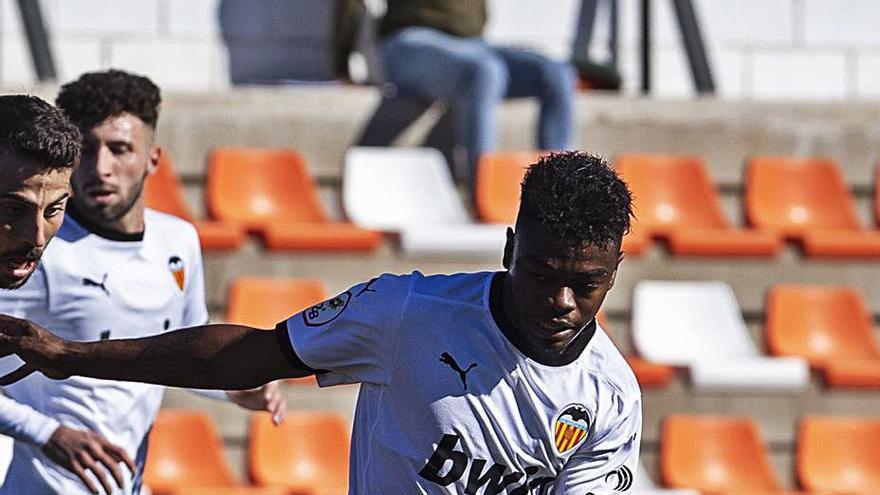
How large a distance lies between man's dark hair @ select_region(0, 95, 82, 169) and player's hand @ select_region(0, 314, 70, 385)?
1.00 ft

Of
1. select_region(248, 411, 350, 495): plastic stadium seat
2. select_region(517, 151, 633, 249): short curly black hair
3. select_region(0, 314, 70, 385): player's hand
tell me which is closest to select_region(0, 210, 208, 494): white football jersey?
select_region(0, 314, 70, 385): player's hand

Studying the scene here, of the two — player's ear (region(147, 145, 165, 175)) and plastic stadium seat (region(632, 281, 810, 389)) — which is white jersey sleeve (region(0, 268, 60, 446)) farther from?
plastic stadium seat (region(632, 281, 810, 389))

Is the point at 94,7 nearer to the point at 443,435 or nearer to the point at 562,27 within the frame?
the point at 562,27

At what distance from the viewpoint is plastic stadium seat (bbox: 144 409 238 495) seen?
6203 millimetres

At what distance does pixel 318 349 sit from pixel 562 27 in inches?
231

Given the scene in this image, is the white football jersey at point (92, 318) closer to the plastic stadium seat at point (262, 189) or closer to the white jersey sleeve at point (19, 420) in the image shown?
the white jersey sleeve at point (19, 420)

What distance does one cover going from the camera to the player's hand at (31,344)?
113 inches

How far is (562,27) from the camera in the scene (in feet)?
28.7

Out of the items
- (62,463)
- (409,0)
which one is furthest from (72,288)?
(409,0)

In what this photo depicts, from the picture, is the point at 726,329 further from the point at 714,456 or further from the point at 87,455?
the point at 87,455

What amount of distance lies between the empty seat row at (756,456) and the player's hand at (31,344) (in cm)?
413

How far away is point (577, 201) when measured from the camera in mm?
2979

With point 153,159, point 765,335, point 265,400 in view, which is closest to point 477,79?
point 765,335

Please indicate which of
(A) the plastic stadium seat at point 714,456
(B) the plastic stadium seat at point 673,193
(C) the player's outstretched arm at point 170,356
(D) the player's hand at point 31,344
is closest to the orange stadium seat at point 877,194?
(B) the plastic stadium seat at point 673,193
